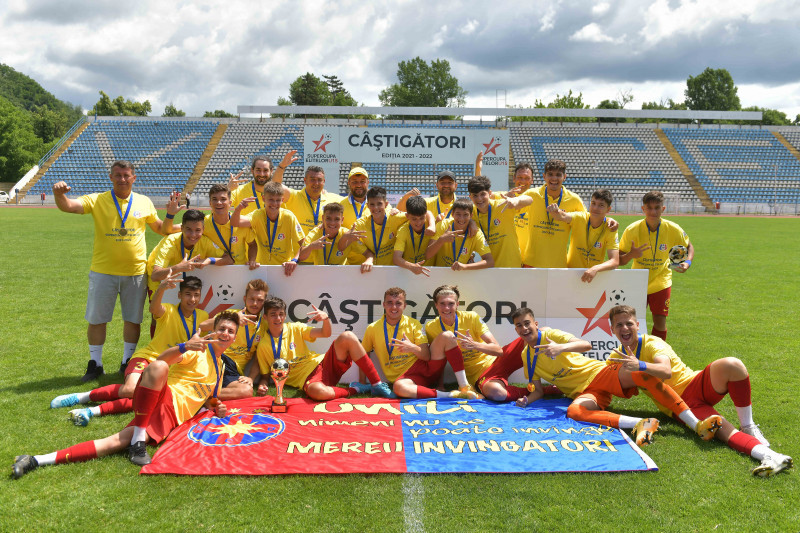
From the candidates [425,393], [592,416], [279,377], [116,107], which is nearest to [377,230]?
[425,393]

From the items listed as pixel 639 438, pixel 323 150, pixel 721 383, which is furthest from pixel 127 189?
pixel 323 150

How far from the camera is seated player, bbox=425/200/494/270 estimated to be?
580 centimetres

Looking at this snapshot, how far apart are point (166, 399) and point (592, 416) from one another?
3.45 metres

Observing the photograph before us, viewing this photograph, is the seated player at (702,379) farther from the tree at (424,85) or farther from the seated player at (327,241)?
the tree at (424,85)

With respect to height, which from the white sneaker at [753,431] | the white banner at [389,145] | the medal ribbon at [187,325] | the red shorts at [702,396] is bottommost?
the white sneaker at [753,431]

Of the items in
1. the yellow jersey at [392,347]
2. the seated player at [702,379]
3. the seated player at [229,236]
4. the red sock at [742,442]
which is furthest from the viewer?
the seated player at [229,236]

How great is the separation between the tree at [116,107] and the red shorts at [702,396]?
7853 cm

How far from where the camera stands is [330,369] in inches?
209

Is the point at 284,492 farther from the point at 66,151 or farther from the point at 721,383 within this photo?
the point at 66,151

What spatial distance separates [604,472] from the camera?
11.8ft

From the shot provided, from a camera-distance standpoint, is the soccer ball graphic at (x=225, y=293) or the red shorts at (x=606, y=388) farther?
the soccer ball graphic at (x=225, y=293)

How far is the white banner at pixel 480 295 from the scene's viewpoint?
6037 mm

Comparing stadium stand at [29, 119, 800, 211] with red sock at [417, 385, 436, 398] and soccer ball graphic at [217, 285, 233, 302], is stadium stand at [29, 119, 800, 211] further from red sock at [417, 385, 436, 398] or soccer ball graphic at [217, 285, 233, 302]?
red sock at [417, 385, 436, 398]

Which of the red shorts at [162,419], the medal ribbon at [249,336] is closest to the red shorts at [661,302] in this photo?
the medal ribbon at [249,336]
